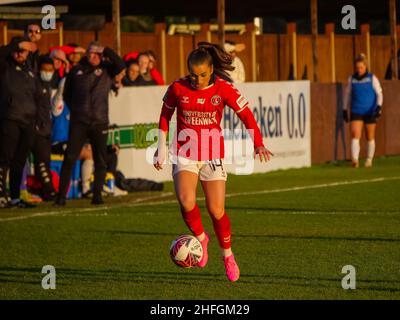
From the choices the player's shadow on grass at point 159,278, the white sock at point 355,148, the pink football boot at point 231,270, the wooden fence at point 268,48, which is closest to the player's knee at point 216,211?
the pink football boot at point 231,270

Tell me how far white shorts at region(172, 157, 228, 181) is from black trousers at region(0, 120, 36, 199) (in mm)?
6805

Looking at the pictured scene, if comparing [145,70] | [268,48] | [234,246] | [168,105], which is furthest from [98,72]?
[268,48]

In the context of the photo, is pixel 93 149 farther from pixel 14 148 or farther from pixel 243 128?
pixel 243 128

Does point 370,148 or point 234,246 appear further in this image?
point 370,148

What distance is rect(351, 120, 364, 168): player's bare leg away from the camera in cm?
2498

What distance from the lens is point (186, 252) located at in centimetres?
1122

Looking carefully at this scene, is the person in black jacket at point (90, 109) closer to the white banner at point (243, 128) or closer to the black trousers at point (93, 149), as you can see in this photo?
the black trousers at point (93, 149)

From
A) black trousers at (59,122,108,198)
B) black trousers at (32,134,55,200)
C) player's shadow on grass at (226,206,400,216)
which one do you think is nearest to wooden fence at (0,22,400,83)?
black trousers at (32,134,55,200)

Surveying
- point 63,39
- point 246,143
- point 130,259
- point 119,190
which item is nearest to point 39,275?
point 130,259

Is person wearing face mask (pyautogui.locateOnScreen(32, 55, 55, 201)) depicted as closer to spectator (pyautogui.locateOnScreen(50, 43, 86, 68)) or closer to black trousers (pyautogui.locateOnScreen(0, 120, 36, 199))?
black trousers (pyautogui.locateOnScreen(0, 120, 36, 199))

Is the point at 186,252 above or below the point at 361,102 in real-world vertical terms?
below

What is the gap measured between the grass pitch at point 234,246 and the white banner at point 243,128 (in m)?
1.02

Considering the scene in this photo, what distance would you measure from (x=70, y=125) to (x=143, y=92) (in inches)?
125

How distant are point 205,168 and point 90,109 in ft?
22.9
